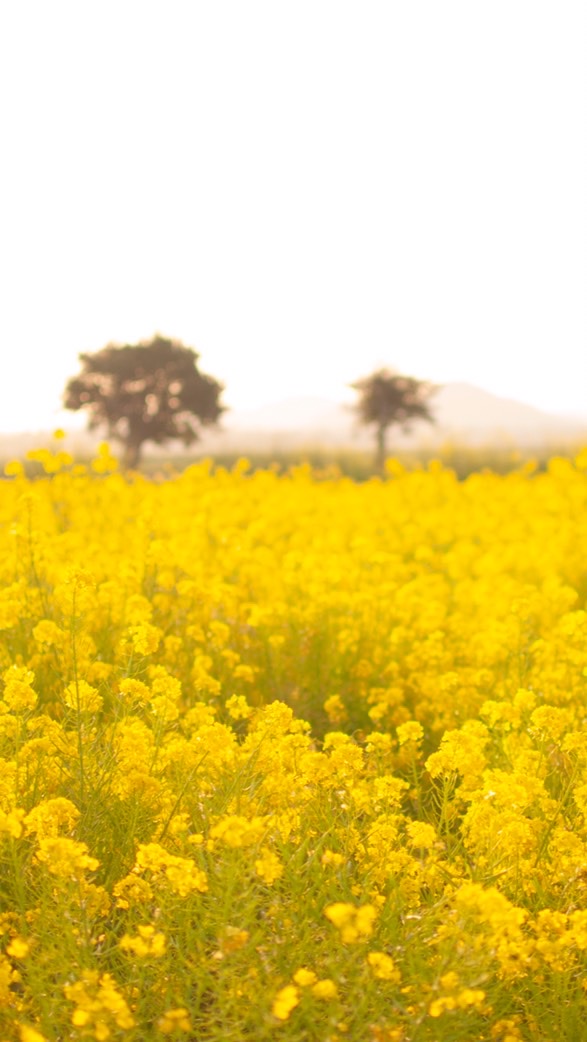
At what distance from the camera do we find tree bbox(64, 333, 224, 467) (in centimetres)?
3247

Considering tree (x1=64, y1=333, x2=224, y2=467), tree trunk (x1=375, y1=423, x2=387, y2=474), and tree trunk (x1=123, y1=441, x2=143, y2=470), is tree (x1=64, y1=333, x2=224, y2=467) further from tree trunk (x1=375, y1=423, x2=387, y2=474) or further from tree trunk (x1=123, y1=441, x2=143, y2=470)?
tree trunk (x1=375, y1=423, x2=387, y2=474)

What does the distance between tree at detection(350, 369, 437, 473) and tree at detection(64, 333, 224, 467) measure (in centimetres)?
558

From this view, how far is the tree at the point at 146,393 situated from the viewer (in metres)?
32.5

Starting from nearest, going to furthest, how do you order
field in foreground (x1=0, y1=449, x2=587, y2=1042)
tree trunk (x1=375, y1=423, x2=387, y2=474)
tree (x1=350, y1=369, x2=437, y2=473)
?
field in foreground (x1=0, y1=449, x2=587, y2=1042)
tree trunk (x1=375, y1=423, x2=387, y2=474)
tree (x1=350, y1=369, x2=437, y2=473)

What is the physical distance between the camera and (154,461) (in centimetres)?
3338

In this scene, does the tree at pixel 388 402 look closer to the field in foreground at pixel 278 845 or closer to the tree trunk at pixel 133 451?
the tree trunk at pixel 133 451

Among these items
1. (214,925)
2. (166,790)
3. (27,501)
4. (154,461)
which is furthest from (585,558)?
(154,461)

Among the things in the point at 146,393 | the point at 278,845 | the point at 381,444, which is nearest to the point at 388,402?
the point at 381,444

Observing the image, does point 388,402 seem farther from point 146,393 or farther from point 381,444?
point 146,393

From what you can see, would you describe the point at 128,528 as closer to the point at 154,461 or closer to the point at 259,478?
the point at 259,478

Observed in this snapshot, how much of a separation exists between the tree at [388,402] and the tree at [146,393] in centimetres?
558

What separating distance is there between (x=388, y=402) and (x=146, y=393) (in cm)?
764

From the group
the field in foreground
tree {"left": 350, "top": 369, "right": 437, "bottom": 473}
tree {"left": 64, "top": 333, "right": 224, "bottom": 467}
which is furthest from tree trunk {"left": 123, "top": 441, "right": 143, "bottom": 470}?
the field in foreground

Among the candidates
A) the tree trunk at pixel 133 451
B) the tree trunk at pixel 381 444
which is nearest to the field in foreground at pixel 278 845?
the tree trunk at pixel 381 444
